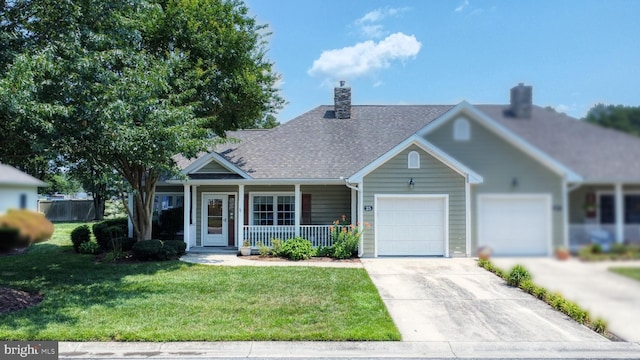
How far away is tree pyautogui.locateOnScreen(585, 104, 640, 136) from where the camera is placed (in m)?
1.05

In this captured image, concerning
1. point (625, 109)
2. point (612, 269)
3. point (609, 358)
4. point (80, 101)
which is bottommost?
point (609, 358)

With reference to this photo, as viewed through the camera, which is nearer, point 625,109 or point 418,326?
point 625,109

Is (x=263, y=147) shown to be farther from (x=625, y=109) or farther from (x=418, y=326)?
(x=625, y=109)

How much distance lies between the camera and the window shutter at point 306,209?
16438mm

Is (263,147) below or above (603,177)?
above

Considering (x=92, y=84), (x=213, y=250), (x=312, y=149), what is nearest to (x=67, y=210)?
(x=92, y=84)

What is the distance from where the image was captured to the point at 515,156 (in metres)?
1.10

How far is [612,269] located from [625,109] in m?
0.45

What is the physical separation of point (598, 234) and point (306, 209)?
15.5m

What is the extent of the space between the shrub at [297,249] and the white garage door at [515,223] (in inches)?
502

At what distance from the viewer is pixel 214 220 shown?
16469 mm

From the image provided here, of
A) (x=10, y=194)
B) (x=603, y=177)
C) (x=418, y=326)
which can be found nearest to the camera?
(x=603, y=177)

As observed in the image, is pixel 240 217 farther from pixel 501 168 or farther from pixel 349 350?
pixel 501 168

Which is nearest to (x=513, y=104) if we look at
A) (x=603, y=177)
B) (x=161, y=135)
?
(x=603, y=177)
